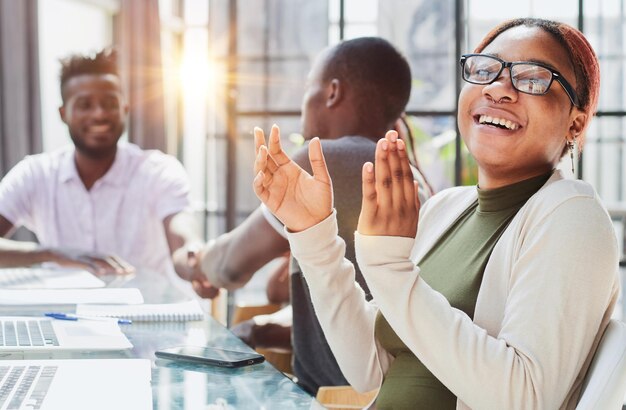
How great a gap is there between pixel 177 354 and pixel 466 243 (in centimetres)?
51

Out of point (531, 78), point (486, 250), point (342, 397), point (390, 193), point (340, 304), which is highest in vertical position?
point (531, 78)

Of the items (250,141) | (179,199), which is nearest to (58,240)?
(179,199)

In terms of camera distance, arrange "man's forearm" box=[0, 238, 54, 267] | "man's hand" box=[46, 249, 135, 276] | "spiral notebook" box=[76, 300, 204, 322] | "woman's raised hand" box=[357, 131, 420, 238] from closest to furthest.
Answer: "woman's raised hand" box=[357, 131, 420, 238] → "spiral notebook" box=[76, 300, 204, 322] → "man's hand" box=[46, 249, 135, 276] → "man's forearm" box=[0, 238, 54, 267]

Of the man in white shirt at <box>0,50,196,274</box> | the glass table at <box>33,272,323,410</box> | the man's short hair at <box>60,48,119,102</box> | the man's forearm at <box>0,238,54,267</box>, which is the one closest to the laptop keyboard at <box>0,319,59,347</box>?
the glass table at <box>33,272,323,410</box>

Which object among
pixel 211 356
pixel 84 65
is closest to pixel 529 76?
pixel 211 356

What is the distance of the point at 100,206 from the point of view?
345 centimetres

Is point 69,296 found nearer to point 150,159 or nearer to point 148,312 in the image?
point 148,312

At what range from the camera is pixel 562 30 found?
136cm

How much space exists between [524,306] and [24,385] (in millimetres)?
671

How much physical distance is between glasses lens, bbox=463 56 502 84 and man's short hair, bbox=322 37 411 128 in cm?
76

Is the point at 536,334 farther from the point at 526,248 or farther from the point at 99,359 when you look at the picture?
the point at 99,359

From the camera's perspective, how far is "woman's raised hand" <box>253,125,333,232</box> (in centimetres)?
139

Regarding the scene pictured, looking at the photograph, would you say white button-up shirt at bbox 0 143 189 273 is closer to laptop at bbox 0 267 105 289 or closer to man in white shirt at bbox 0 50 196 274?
man in white shirt at bbox 0 50 196 274

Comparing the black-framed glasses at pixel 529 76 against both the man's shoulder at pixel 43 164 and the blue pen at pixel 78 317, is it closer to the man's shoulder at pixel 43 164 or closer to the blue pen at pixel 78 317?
the blue pen at pixel 78 317
